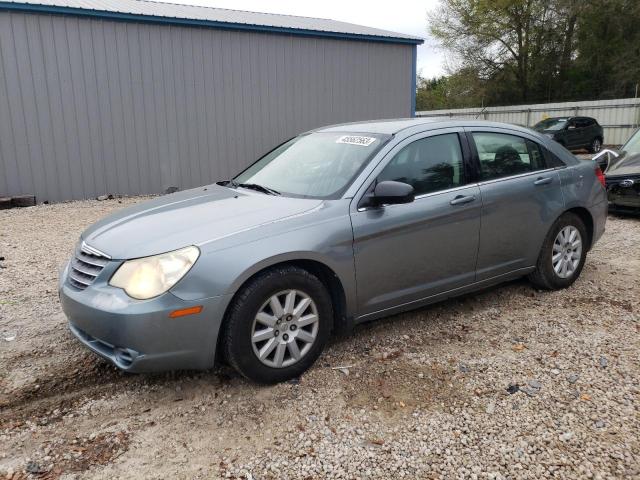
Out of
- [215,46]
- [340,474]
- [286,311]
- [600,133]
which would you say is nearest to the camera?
[340,474]

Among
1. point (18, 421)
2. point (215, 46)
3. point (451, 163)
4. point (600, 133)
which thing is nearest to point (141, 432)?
point (18, 421)

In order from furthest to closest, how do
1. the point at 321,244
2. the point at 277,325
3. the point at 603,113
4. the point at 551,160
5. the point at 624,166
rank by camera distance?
the point at 603,113 < the point at 624,166 < the point at 551,160 < the point at 321,244 < the point at 277,325

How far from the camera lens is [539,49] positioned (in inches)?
1235

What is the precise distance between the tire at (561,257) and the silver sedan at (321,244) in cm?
1

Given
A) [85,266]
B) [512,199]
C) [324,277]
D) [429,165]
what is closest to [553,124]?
[512,199]

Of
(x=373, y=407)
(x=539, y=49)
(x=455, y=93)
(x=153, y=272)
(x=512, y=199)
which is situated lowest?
(x=373, y=407)

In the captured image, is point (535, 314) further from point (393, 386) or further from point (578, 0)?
point (578, 0)

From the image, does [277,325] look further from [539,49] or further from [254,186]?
[539,49]

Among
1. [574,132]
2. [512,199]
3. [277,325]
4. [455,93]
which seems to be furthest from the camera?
[455,93]

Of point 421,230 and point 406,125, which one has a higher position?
point 406,125

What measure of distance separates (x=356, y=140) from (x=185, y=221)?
146 cm

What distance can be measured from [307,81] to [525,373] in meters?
10.6

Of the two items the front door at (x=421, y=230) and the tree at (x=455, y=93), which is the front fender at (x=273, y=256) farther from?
the tree at (x=455, y=93)

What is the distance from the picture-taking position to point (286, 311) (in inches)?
125
